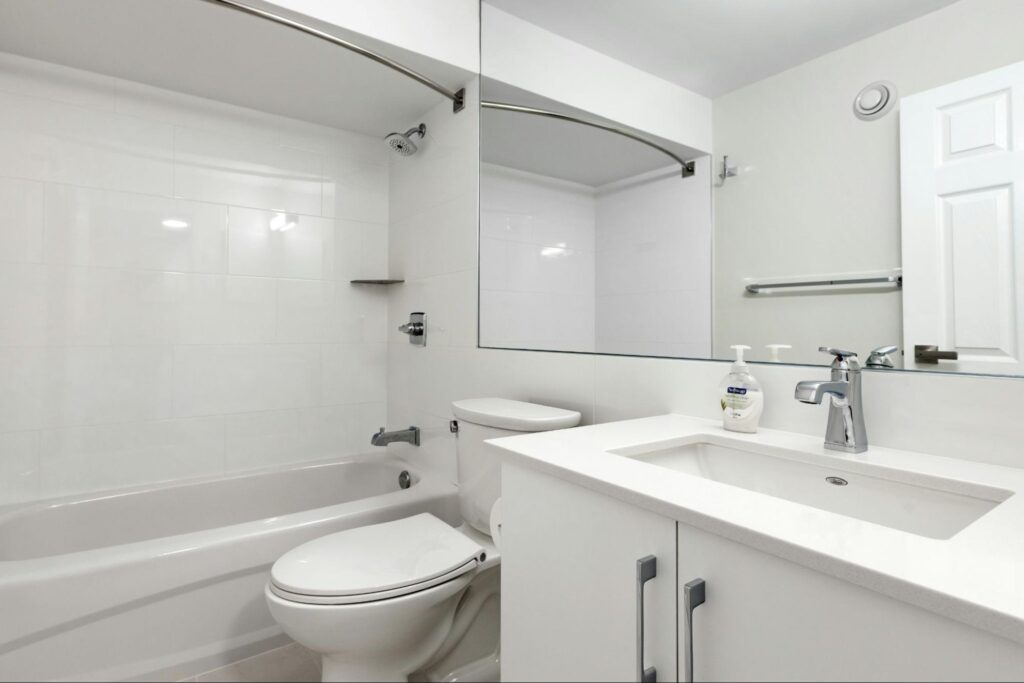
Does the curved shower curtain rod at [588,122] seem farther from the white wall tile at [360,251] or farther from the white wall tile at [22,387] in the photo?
the white wall tile at [22,387]

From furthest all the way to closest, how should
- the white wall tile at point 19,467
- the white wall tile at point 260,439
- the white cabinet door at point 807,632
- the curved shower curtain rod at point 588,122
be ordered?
the white wall tile at point 260,439 → the white wall tile at point 19,467 → the curved shower curtain rod at point 588,122 → the white cabinet door at point 807,632

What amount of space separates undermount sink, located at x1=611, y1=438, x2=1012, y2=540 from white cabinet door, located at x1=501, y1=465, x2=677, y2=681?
18 cm

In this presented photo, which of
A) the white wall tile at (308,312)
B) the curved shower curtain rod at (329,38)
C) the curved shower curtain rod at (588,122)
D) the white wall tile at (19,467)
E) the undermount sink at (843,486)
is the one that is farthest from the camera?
the white wall tile at (308,312)

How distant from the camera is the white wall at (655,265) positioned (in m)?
1.16

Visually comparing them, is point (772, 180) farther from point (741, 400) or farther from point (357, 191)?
point (357, 191)

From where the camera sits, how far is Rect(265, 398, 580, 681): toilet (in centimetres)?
110

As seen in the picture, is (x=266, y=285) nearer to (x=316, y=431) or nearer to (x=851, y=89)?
(x=316, y=431)

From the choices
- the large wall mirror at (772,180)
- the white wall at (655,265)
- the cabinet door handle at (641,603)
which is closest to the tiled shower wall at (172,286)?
the large wall mirror at (772,180)

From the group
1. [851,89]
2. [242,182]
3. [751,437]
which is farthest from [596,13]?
[242,182]

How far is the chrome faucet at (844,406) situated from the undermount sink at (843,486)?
0.05 meters

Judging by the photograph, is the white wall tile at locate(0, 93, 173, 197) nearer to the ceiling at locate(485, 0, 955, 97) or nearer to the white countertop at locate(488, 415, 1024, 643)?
the ceiling at locate(485, 0, 955, 97)

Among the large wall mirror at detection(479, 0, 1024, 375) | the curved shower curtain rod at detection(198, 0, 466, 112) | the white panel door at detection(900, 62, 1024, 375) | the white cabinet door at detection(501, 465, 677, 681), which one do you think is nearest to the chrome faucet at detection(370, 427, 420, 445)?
the large wall mirror at detection(479, 0, 1024, 375)

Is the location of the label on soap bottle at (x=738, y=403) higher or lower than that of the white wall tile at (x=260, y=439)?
higher

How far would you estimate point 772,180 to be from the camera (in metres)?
1.02
